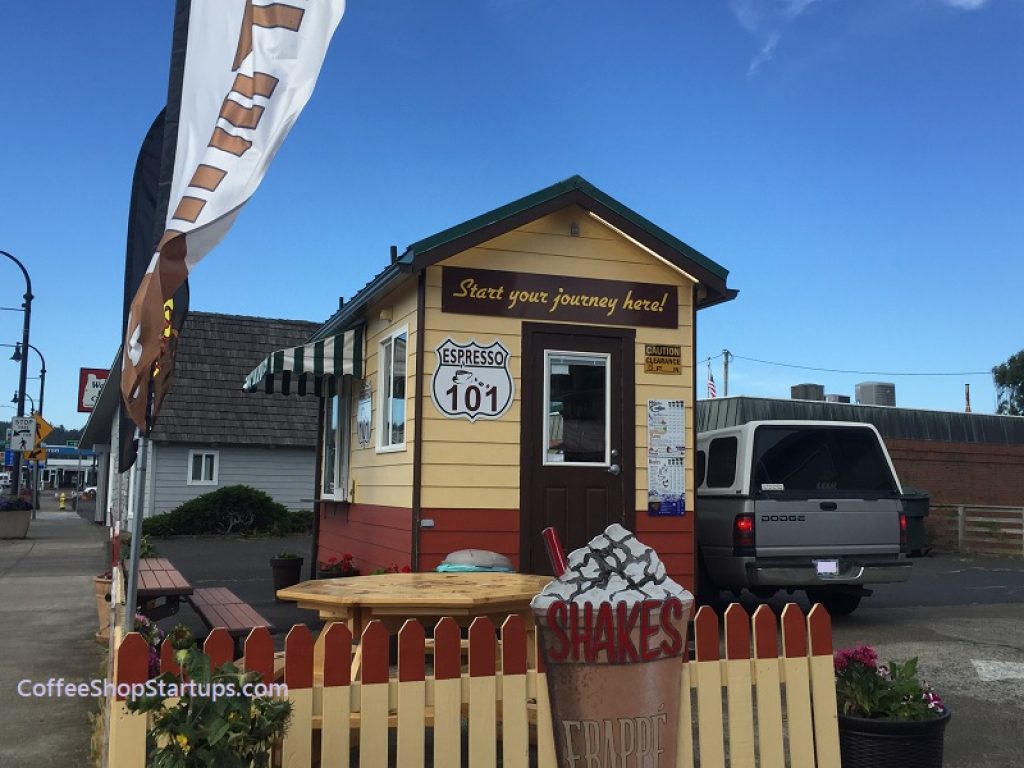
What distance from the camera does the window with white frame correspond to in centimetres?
941

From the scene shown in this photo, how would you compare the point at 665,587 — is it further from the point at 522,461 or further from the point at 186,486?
the point at 186,486

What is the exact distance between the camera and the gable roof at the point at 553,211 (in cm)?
865

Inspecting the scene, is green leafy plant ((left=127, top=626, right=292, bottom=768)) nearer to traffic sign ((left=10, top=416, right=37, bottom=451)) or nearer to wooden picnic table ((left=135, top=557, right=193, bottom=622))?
wooden picnic table ((left=135, top=557, right=193, bottom=622))

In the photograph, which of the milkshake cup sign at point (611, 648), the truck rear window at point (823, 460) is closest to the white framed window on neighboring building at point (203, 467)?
the truck rear window at point (823, 460)

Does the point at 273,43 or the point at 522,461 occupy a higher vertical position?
the point at 273,43

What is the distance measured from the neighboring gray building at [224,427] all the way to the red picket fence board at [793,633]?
21844 mm

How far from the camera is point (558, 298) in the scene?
9.20 m

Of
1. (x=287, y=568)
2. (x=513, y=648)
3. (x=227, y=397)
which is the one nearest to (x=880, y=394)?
(x=227, y=397)

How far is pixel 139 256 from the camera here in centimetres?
499

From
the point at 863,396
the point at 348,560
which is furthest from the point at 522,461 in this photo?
the point at 863,396

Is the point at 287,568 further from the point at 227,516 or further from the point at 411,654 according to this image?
the point at 227,516

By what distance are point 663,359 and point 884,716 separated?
17.0 feet

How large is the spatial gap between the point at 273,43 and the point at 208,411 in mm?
24208

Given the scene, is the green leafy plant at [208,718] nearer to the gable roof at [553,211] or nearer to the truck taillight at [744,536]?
the gable roof at [553,211]
